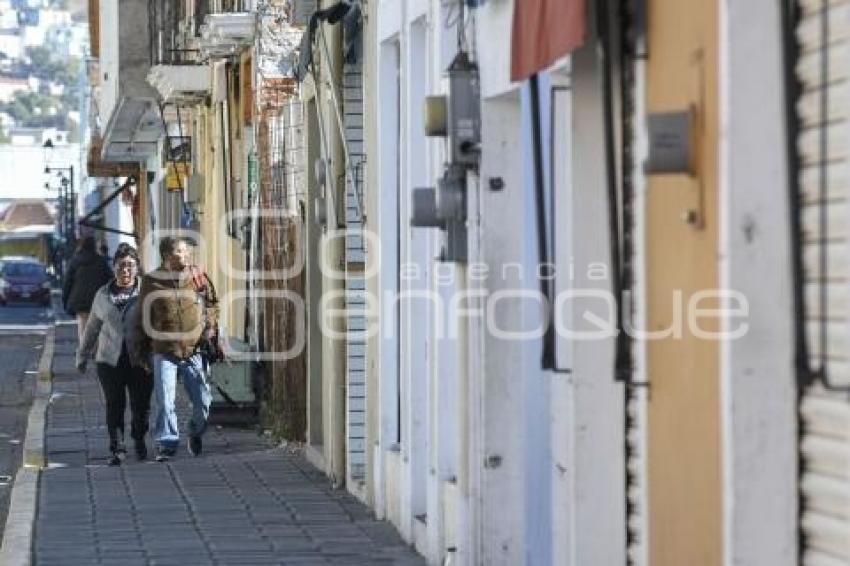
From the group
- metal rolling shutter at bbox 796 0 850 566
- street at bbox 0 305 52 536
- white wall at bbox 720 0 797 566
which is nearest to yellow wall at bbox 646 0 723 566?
white wall at bbox 720 0 797 566

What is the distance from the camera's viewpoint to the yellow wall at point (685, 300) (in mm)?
7633

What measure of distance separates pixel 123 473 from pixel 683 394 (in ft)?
33.7

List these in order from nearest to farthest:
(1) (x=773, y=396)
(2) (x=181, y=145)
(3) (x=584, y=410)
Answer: (1) (x=773, y=396) → (3) (x=584, y=410) → (2) (x=181, y=145)

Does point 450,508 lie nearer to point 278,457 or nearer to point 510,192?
point 510,192

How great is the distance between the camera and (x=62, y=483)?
56.0 ft

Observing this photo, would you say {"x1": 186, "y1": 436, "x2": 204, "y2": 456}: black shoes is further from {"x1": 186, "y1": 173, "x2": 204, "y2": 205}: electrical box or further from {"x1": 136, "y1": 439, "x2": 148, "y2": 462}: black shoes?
{"x1": 186, "y1": 173, "x2": 204, "y2": 205}: electrical box

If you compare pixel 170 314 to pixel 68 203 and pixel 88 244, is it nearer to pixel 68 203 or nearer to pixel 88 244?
pixel 88 244

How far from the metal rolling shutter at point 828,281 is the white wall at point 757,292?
0.09 m

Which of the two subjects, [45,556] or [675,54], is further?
[45,556]

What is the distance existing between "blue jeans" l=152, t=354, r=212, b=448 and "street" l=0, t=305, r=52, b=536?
1.28 meters

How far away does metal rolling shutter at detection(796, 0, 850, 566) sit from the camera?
6668 mm

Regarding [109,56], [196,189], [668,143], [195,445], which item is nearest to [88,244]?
[196,189]

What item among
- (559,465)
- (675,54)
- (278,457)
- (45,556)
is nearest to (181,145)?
(278,457)

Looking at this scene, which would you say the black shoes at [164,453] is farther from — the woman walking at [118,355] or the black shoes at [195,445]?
the black shoes at [195,445]
